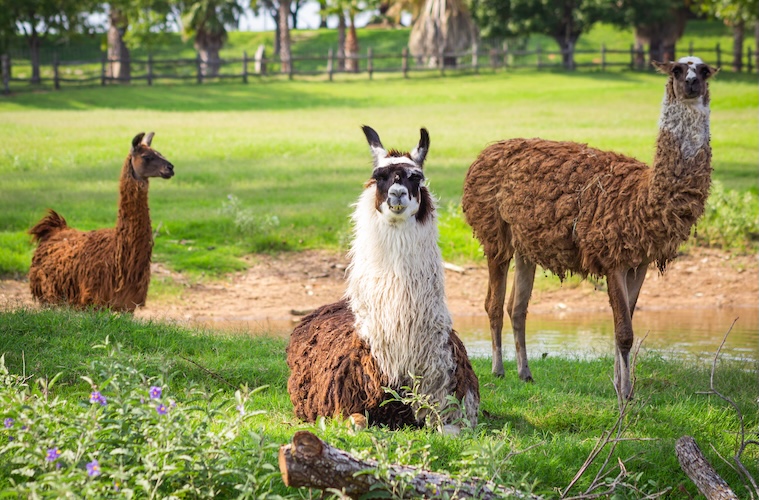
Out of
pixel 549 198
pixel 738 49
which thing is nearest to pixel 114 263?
pixel 549 198

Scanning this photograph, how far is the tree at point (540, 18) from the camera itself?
4431 centimetres

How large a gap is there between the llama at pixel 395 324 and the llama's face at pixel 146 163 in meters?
4.04

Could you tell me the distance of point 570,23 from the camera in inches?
1797

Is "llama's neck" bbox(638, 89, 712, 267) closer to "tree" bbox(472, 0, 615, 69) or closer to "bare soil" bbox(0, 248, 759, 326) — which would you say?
"bare soil" bbox(0, 248, 759, 326)

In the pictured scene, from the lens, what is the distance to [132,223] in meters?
9.02

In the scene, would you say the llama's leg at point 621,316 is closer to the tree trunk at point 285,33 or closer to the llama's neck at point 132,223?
the llama's neck at point 132,223

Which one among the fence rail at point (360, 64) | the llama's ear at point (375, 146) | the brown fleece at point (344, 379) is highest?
the fence rail at point (360, 64)

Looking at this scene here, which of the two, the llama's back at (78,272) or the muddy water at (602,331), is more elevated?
the llama's back at (78,272)

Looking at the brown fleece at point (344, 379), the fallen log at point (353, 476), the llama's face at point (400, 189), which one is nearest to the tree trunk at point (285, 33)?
the brown fleece at point (344, 379)

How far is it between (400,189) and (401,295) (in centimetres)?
67

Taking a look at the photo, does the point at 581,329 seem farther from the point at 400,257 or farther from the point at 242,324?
the point at 400,257

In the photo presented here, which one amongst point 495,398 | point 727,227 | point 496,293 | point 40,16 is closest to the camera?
point 495,398

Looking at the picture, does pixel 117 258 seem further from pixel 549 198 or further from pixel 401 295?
pixel 401 295

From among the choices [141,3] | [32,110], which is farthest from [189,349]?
[141,3]
